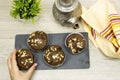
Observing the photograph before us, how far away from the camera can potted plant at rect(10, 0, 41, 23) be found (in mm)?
979

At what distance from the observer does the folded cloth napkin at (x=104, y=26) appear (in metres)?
0.96

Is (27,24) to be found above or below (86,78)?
above

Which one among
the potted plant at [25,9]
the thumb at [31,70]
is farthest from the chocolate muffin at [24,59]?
the potted plant at [25,9]

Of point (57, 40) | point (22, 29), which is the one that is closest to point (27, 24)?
point (22, 29)

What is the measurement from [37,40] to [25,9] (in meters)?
0.12

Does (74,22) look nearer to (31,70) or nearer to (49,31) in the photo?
(49,31)

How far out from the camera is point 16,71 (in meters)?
0.95

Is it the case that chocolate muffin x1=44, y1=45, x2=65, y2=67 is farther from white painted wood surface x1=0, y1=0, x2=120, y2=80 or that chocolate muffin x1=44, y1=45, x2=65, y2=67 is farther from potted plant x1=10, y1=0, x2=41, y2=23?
potted plant x1=10, y1=0, x2=41, y2=23

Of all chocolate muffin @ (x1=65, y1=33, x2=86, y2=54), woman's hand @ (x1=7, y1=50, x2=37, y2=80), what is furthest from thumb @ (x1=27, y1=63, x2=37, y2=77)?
chocolate muffin @ (x1=65, y1=33, x2=86, y2=54)

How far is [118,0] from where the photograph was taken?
3.39 feet

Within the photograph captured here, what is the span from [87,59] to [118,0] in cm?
25

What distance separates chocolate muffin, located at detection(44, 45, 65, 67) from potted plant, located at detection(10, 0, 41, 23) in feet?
0.45

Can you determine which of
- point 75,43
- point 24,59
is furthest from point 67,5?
point 24,59

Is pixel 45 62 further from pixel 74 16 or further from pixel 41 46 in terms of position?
pixel 74 16
